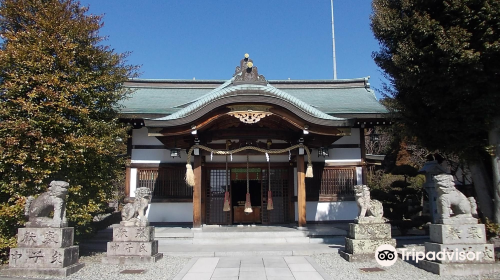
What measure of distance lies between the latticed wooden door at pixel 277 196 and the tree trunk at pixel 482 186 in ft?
20.8

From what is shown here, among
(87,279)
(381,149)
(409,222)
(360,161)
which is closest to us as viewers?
(87,279)

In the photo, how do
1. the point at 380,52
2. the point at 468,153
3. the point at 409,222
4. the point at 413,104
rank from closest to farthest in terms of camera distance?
the point at 468,153 → the point at 413,104 → the point at 380,52 → the point at 409,222

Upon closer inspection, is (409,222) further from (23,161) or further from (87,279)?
(23,161)

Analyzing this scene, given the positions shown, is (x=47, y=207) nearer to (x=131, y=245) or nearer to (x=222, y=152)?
(x=131, y=245)

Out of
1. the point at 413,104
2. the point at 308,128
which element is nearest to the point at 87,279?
the point at 308,128

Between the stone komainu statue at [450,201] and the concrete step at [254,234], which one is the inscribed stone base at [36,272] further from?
the stone komainu statue at [450,201]

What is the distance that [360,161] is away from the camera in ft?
43.0

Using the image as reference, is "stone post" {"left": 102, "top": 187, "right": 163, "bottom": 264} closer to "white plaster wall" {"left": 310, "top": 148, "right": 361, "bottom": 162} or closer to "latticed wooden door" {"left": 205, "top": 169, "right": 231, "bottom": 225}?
"latticed wooden door" {"left": 205, "top": 169, "right": 231, "bottom": 225}

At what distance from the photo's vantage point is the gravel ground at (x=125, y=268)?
6.70 metres

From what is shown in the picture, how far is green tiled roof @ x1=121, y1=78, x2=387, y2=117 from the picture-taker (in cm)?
1331

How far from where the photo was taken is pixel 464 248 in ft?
21.5

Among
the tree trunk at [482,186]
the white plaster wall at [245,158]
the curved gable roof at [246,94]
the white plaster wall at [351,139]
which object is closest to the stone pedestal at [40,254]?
the curved gable roof at [246,94]

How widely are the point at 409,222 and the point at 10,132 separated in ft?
36.9

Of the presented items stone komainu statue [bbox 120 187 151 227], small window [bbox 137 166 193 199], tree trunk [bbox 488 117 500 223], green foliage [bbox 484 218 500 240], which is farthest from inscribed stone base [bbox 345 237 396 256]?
small window [bbox 137 166 193 199]
